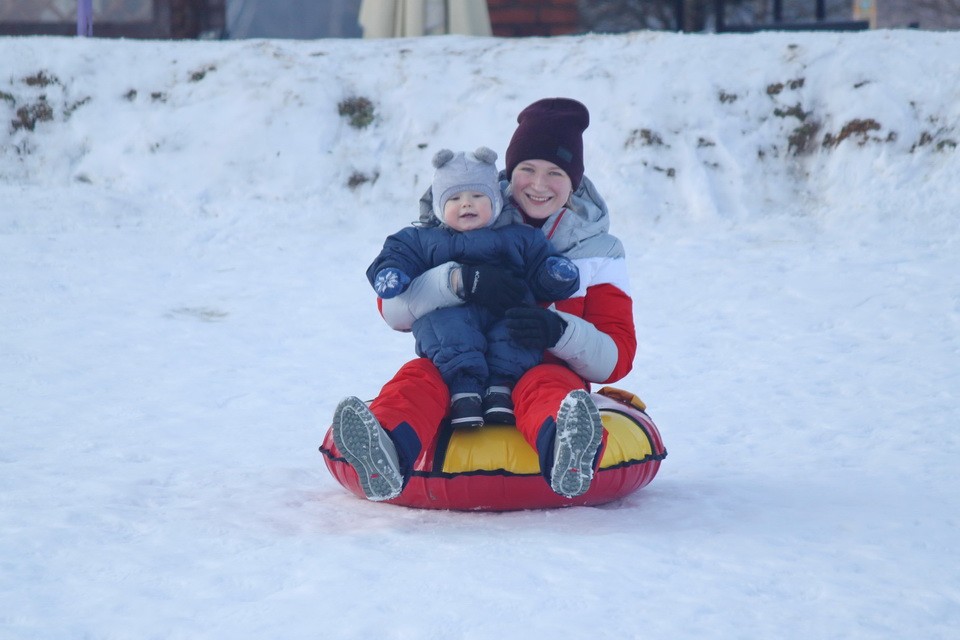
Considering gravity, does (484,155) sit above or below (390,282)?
above

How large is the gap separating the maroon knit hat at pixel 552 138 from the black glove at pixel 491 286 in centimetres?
45

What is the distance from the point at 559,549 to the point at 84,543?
1.14m

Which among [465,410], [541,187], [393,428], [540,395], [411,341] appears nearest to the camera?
[393,428]

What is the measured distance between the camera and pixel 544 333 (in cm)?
294

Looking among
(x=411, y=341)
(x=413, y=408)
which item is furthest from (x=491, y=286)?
(x=411, y=341)

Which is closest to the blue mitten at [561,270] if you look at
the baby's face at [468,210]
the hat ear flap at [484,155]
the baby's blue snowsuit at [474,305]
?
the baby's blue snowsuit at [474,305]

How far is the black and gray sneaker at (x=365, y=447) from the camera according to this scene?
256cm

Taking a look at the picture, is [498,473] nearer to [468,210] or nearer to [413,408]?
[413,408]

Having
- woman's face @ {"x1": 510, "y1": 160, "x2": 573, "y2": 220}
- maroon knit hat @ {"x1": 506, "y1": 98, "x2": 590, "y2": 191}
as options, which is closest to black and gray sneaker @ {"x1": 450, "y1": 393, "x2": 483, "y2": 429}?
woman's face @ {"x1": 510, "y1": 160, "x2": 573, "y2": 220}

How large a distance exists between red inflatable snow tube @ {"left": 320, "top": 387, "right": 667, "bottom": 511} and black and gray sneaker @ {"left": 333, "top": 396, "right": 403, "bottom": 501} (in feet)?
0.94

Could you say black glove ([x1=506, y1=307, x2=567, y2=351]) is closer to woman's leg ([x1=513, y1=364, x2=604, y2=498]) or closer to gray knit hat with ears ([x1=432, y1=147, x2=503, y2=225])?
woman's leg ([x1=513, y1=364, x2=604, y2=498])

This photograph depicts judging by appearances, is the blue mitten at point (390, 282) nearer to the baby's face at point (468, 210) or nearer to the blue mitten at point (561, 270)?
the baby's face at point (468, 210)

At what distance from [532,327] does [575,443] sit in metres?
0.49

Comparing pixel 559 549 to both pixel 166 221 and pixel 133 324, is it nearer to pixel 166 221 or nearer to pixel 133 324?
pixel 133 324
